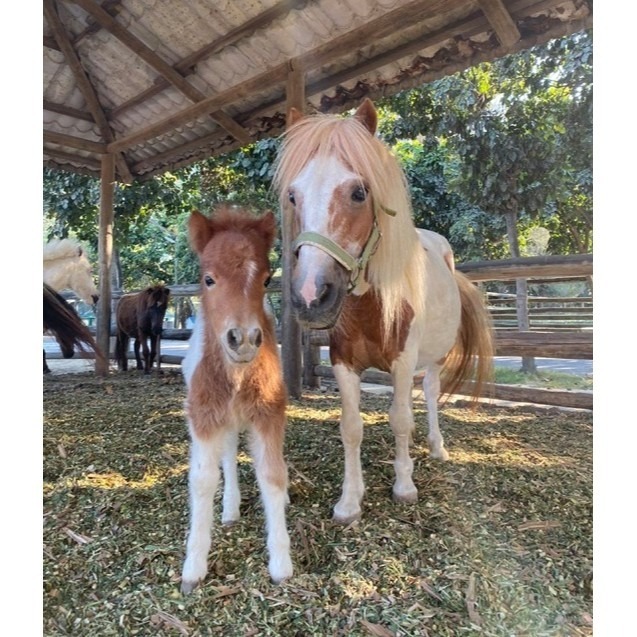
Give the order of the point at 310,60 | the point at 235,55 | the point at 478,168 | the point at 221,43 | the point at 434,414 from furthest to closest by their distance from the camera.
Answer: the point at 478,168, the point at 235,55, the point at 221,43, the point at 310,60, the point at 434,414

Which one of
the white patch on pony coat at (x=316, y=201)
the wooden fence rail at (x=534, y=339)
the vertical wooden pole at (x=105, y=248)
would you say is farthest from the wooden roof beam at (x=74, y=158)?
the white patch on pony coat at (x=316, y=201)

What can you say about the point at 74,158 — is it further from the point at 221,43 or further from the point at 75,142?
the point at 221,43

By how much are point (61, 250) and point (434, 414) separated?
4571 mm

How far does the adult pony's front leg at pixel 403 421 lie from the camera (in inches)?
83.4

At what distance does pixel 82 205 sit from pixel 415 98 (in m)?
4.83

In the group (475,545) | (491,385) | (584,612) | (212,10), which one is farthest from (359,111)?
(491,385)

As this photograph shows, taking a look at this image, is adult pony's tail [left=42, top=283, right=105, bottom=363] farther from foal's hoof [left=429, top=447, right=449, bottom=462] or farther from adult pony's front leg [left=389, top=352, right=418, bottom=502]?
foal's hoof [left=429, top=447, right=449, bottom=462]

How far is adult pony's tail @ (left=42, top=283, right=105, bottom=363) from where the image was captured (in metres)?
2.18

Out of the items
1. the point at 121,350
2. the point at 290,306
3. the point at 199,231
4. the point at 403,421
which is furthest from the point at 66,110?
the point at 403,421

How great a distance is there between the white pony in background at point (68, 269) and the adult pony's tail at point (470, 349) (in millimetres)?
4336

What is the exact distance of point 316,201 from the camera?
1.58 meters

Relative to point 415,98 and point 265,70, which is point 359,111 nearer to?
point 265,70

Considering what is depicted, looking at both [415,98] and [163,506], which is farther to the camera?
[415,98]

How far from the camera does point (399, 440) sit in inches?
86.4
